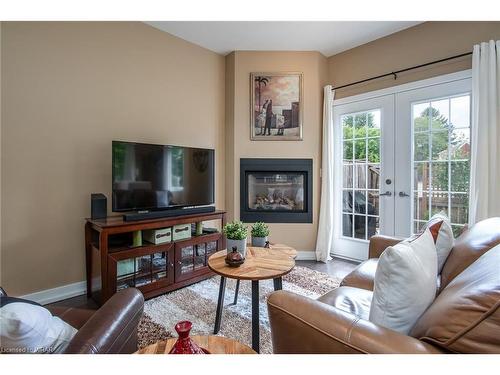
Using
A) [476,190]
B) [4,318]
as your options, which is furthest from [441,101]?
[4,318]

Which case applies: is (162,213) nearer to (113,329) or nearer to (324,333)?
(113,329)

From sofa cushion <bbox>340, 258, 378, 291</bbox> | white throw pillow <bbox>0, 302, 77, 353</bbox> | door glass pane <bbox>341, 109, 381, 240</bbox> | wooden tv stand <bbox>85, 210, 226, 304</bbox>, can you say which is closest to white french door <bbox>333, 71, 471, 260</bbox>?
door glass pane <bbox>341, 109, 381, 240</bbox>

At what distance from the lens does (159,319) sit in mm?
1925

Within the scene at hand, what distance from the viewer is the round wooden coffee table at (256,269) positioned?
1.48 m

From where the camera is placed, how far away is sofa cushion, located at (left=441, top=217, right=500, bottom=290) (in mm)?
1228

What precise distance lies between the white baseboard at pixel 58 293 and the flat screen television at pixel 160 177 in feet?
2.86

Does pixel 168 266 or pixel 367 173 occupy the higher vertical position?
pixel 367 173

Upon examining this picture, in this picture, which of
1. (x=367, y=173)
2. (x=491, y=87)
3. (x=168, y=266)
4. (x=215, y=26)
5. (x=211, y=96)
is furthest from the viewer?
(x=211, y=96)

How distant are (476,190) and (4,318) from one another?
3143 millimetres

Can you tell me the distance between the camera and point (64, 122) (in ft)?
7.62

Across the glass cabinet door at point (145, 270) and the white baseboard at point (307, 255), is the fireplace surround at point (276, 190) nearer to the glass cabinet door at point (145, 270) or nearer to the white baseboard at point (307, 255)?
the white baseboard at point (307, 255)

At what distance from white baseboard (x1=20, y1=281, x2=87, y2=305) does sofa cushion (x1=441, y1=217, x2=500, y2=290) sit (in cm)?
284

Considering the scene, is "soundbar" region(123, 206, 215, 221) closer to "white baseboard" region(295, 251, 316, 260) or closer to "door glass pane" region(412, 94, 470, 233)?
"white baseboard" region(295, 251, 316, 260)
